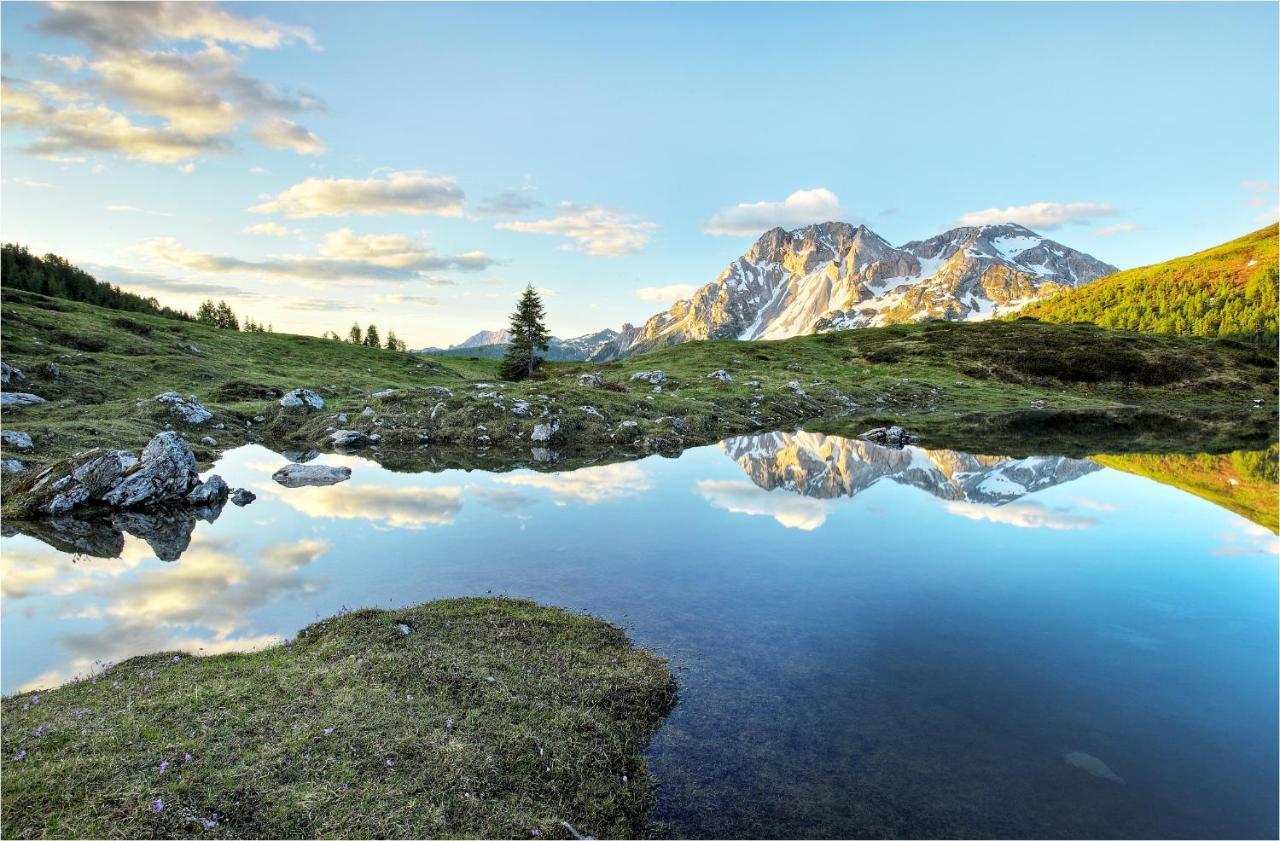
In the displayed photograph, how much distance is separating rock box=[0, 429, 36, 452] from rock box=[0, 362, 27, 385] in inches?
881

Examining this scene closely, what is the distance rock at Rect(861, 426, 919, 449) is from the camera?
5360 centimetres

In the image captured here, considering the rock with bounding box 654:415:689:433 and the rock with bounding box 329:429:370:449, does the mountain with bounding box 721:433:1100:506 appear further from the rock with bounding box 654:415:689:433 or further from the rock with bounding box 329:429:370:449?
the rock with bounding box 329:429:370:449

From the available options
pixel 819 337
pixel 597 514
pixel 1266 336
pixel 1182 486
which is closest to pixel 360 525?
pixel 597 514

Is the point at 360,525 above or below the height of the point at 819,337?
below

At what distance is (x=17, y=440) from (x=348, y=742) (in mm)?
41365

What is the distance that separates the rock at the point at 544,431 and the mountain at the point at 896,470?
604 inches

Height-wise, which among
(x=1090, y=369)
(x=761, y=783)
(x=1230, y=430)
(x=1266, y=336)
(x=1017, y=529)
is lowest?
(x=761, y=783)

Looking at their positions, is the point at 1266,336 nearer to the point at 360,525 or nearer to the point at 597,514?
the point at 597,514

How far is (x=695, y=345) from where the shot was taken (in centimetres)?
14550

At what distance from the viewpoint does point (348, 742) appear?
10.7 meters

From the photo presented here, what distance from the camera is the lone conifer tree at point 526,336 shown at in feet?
388

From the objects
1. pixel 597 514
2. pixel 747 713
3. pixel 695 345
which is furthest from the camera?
pixel 695 345

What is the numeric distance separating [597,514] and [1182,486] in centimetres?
3773

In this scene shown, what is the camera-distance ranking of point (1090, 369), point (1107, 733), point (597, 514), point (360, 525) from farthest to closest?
point (1090, 369) < point (597, 514) < point (360, 525) < point (1107, 733)
